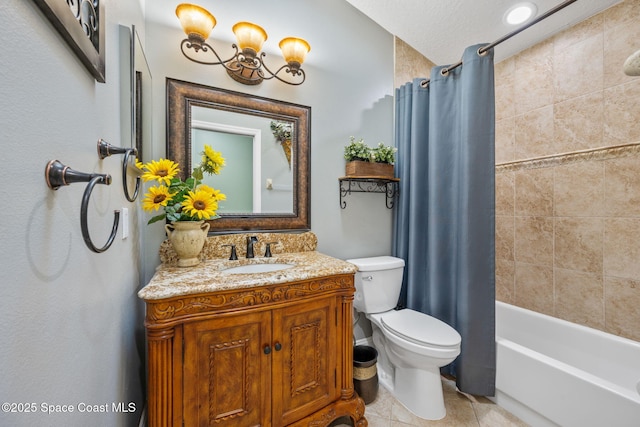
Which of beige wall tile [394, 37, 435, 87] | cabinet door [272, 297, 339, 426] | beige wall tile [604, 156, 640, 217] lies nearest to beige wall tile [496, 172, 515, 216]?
beige wall tile [604, 156, 640, 217]

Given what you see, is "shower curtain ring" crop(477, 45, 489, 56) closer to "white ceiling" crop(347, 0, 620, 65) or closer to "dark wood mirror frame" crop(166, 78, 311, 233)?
"white ceiling" crop(347, 0, 620, 65)

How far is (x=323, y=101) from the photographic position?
1847 mm

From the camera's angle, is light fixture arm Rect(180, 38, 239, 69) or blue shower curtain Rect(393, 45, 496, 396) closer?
light fixture arm Rect(180, 38, 239, 69)

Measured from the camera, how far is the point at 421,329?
59.7 inches

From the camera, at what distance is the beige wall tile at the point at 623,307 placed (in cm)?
149

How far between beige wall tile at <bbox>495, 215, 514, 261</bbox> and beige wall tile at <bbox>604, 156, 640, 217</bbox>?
580 millimetres

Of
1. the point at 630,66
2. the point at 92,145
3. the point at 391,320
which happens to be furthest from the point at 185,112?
the point at 630,66

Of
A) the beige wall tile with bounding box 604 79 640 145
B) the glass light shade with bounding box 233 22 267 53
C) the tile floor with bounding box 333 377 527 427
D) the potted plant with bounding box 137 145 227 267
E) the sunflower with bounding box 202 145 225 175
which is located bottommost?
the tile floor with bounding box 333 377 527 427

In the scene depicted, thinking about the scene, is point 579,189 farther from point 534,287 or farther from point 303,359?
point 303,359

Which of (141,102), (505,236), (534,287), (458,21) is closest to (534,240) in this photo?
(505,236)

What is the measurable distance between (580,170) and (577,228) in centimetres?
40

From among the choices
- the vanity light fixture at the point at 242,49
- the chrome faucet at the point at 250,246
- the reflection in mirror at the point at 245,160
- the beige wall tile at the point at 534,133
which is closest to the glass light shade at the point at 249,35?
the vanity light fixture at the point at 242,49

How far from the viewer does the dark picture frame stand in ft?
1.59

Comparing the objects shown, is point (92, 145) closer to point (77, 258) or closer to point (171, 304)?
point (77, 258)
